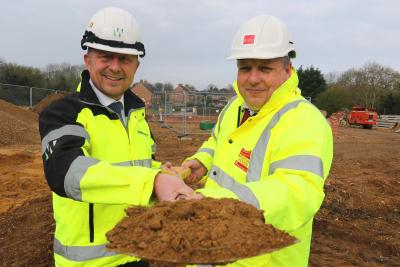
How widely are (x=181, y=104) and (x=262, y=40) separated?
907 inches

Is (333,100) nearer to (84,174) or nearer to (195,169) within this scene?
(195,169)

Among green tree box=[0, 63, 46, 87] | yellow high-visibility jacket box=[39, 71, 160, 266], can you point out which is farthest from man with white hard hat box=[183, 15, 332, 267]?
green tree box=[0, 63, 46, 87]

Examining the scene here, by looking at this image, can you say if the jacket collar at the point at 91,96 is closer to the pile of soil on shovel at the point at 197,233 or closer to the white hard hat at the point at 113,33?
the white hard hat at the point at 113,33

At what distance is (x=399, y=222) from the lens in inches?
335

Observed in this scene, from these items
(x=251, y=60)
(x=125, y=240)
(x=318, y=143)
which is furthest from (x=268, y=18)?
(x=125, y=240)

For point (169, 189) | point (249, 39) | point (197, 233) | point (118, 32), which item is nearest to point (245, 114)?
point (249, 39)

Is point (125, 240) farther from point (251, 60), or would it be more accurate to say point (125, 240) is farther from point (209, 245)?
point (251, 60)

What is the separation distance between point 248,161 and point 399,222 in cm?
771

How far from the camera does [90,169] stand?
1816mm

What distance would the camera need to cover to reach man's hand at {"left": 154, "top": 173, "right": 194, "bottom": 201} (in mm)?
1692

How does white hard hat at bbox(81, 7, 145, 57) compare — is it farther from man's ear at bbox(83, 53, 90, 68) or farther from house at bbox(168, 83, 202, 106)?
house at bbox(168, 83, 202, 106)

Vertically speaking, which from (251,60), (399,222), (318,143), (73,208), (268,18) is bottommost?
(399,222)

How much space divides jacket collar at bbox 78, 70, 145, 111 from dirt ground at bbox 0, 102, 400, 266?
11.9 feet

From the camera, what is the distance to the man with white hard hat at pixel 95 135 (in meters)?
2.01
